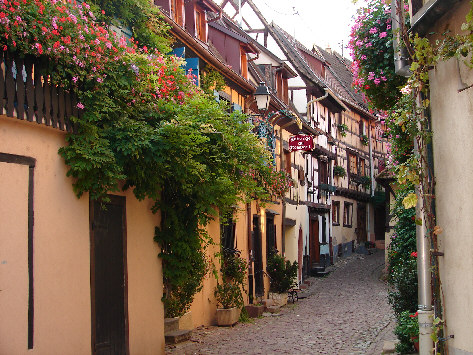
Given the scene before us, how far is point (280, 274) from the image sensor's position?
746 inches

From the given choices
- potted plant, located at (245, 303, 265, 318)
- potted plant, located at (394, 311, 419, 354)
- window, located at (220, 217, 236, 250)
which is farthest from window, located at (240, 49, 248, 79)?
potted plant, located at (394, 311, 419, 354)

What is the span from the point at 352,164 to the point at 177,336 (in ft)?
84.8

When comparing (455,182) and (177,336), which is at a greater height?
(455,182)

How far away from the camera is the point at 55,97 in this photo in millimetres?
7457

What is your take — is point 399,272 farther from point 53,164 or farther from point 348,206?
point 348,206

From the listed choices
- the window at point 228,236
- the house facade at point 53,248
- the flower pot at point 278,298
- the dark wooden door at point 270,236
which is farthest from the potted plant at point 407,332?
the dark wooden door at point 270,236

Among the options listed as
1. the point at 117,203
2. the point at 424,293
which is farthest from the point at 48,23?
the point at 424,293

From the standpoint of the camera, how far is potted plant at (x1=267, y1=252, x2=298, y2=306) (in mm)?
18656

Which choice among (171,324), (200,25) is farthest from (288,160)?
(171,324)

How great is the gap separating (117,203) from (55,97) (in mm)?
2054

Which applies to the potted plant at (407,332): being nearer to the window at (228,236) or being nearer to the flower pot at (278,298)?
the window at (228,236)

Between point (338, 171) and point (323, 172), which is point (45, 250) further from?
point (338, 171)

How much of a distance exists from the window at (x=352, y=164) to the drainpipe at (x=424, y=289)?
28.9 metres

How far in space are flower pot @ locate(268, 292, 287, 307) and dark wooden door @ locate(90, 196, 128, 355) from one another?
32.7 feet
